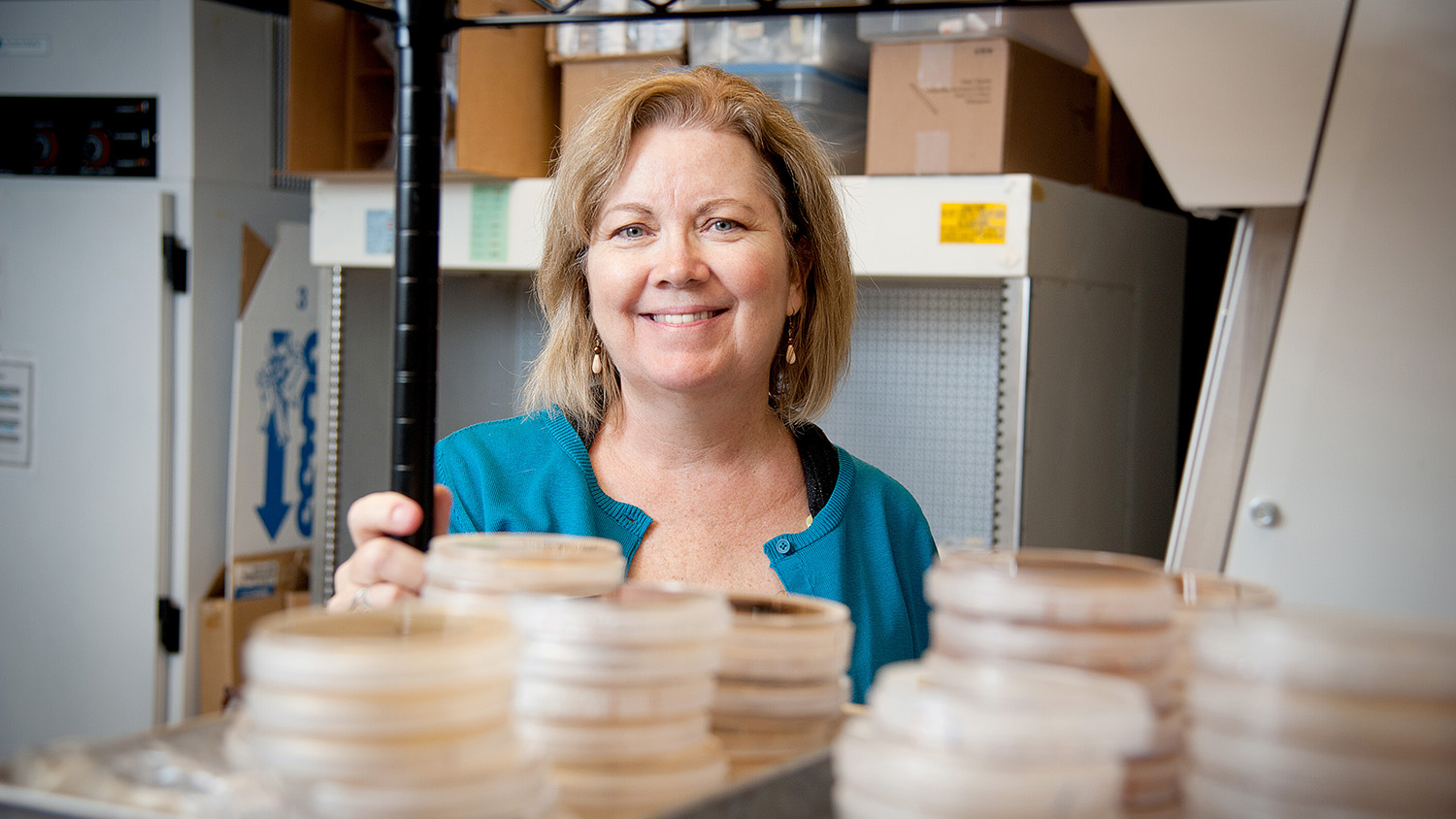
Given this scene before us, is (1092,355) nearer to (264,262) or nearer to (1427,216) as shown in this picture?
(1427,216)

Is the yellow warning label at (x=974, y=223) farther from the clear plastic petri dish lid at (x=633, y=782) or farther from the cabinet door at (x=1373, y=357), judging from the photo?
the clear plastic petri dish lid at (x=633, y=782)

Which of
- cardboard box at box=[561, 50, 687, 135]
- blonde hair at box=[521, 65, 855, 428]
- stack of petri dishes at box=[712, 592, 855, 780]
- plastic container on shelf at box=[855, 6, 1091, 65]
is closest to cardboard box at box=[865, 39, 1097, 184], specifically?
plastic container on shelf at box=[855, 6, 1091, 65]

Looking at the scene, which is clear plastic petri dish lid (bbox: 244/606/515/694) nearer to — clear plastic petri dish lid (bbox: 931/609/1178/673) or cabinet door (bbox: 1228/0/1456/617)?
clear plastic petri dish lid (bbox: 931/609/1178/673)

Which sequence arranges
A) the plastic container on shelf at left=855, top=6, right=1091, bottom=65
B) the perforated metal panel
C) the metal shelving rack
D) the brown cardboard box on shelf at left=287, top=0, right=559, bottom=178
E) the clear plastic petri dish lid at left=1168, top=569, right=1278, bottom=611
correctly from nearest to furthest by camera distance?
1. the clear plastic petri dish lid at left=1168, top=569, right=1278, bottom=611
2. the metal shelving rack
3. the plastic container on shelf at left=855, top=6, right=1091, bottom=65
4. the brown cardboard box on shelf at left=287, top=0, right=559, bottom=178
5. the perforated metal panel

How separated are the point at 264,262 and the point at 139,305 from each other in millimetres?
375

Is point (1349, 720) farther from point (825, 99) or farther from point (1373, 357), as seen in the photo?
point (825, 99)

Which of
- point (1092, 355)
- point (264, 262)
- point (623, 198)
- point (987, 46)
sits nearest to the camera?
point (623, 198)

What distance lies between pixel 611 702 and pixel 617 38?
7.82 feet

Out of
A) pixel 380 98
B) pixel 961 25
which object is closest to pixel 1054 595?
pixel 961 25

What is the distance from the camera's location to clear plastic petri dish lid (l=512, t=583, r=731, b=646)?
1.96 feet

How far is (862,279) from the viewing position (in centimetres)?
301

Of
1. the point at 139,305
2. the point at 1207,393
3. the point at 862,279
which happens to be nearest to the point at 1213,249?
the point at 862,279

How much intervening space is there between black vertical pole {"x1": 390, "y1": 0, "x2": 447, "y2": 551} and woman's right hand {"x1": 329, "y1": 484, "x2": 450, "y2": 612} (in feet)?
0.17

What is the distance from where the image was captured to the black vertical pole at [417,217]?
2.77 ft
